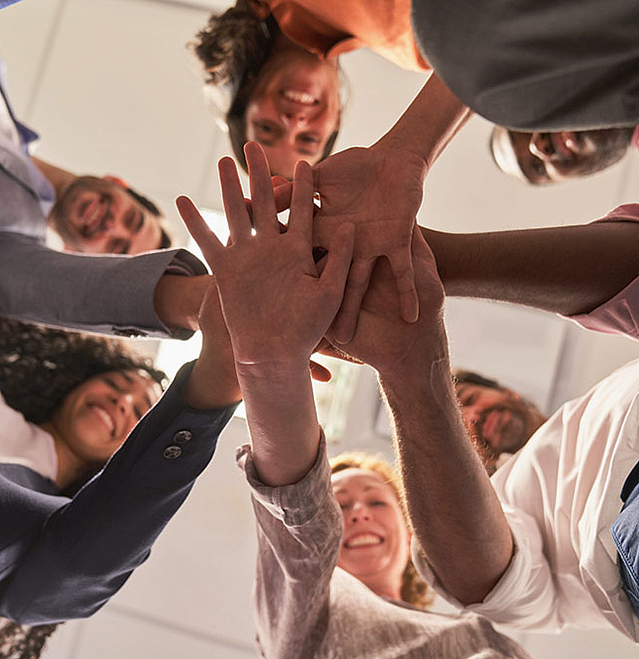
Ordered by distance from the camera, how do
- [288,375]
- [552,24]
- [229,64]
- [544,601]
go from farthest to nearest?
1. [229,64]
2. [544,601]
3. [288,375]
4. [552,24]

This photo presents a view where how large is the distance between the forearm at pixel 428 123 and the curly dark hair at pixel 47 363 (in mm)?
1200

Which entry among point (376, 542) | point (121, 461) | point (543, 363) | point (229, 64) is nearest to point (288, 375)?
point (121, 461)

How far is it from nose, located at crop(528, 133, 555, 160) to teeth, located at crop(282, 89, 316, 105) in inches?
20.4

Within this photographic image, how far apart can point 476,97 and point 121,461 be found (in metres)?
0.62

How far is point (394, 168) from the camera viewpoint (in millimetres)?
1028

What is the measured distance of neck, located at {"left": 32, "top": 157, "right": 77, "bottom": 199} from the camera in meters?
2.11

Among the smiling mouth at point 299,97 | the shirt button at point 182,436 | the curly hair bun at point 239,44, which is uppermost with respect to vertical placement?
the curly hair bun at point 239,44

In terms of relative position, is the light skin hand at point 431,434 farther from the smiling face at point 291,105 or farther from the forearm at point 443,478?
the smiling face at point 291,105

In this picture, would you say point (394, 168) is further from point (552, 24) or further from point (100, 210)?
point (100, 210)

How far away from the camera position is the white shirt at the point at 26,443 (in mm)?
1828

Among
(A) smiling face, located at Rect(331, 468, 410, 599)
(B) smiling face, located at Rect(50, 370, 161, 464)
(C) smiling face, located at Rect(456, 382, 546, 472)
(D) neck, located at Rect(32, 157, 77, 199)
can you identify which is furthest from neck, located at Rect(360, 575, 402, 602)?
(D) neck, located at Rect(32, 157, 77, 199)

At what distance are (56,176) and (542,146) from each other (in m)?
1.24

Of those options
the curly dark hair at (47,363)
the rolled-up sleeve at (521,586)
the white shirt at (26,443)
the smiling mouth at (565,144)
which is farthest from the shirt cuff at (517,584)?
the curly dark hair at (47,363)

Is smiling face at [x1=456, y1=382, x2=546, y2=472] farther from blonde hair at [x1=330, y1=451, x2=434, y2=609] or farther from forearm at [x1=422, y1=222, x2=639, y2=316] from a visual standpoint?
forearm at [x1=422, y1=222, x2=639, y2=316]
